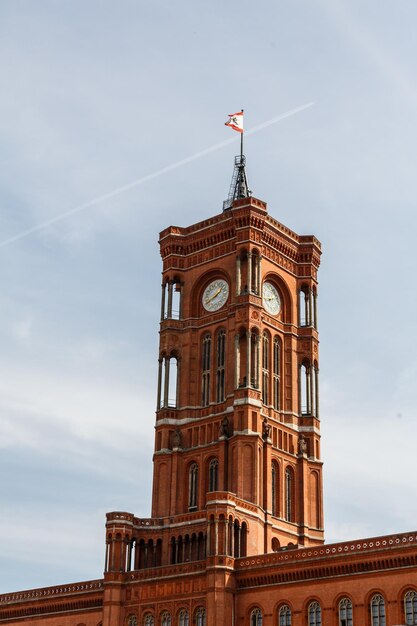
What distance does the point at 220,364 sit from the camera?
9556 centimetres

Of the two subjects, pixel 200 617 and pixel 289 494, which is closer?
pixel 200 617

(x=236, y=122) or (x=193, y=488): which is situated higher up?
(x=236, y=122)

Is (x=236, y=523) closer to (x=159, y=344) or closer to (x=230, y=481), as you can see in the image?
(x=230, y=481)

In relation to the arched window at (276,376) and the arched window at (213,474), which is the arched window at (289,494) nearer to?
the arched window at (276,376)

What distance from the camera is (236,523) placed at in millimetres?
81562

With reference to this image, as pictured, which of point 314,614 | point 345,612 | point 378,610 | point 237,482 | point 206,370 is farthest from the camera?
point 206,370

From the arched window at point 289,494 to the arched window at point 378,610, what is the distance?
869 inches

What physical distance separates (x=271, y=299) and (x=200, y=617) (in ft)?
109

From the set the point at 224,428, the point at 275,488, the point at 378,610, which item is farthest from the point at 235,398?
the point at 378,610

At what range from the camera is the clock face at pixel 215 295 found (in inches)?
3853

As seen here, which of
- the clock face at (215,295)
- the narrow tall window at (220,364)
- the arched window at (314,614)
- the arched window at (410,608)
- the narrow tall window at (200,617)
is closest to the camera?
the arched window at (410,608)

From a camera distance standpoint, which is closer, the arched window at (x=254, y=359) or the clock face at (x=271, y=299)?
the arched window at (x=254, y=359)

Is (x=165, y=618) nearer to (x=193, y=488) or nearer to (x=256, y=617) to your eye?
(x=256, y=617)

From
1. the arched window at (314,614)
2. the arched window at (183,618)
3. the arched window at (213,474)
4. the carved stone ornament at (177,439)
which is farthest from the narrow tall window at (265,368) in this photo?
the arched window at (314,614)
